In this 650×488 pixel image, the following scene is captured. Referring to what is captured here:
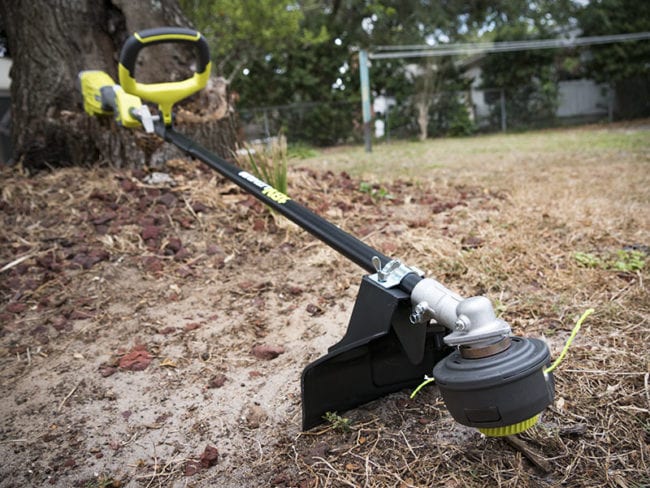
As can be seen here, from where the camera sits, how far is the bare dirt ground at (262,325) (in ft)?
4.26

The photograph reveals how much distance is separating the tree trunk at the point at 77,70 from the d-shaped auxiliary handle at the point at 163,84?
55.0 inches

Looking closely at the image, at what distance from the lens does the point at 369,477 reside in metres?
1.24

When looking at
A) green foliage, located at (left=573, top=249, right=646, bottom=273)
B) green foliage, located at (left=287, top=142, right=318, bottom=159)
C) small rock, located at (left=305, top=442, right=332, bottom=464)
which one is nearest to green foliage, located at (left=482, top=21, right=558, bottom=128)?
green foliage, located at (left=287, top=142, right=318, bottom=159)

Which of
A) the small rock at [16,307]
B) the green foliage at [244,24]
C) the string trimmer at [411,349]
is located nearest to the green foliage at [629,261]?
the string trimmer at [411,349]

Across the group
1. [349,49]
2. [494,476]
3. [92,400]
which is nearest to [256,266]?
[92,400]

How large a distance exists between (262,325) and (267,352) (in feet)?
0.79

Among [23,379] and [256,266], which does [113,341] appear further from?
[256,266]

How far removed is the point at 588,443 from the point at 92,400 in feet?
4.75

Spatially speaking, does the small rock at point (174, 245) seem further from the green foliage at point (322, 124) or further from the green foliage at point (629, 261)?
the green foliage at point (322, 124)

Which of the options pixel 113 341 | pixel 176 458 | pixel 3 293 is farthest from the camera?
pixel 3 293

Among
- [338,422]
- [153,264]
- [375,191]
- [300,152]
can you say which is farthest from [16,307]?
[300,152]

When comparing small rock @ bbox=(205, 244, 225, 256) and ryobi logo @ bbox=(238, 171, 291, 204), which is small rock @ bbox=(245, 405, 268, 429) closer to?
ryobi logo @ bbox=(238, 171, 291, 204)

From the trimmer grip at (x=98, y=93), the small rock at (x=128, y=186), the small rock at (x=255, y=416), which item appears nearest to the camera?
the small rock at (x=255, y=416)

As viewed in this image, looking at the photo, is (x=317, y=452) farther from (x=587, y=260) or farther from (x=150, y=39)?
(x=587, y=260)
